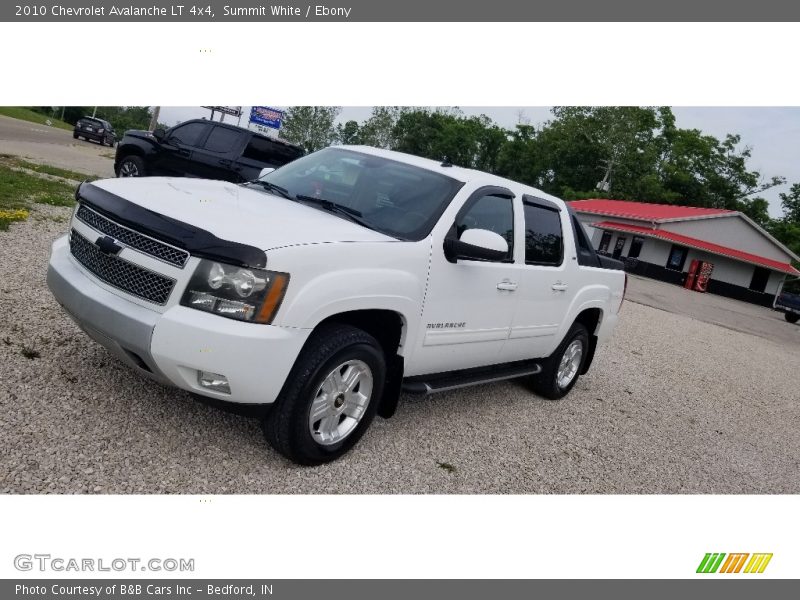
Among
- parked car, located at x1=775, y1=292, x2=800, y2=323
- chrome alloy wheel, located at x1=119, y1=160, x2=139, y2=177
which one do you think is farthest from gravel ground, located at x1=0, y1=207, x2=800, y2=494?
parked car, located at x1=775, y1=292, x2=800, y2=323

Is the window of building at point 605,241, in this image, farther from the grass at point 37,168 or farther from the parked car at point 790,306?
the grass at point 37,168

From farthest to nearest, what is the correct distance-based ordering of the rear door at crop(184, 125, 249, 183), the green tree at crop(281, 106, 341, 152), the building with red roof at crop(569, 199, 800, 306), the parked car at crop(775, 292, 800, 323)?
the green tree at crop(281, 106, 341, 152) < the building with red roof at crop(569, 199, 800, 306) < the parked car at crop(775, 292, 800, 323) < the rear door at crop(184, 125, 249, 183)

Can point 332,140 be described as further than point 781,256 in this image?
Yes

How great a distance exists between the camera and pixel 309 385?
3369 mm

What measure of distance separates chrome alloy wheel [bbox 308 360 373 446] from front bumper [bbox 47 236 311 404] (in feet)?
1.28

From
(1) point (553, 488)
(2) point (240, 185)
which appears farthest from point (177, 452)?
(1) point (553, 488)

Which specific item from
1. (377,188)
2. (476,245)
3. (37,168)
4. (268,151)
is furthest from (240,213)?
(37,168)

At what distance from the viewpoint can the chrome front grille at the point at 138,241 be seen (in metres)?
3.16

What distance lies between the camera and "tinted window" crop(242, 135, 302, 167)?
40.3ft

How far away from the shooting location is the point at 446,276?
4.11m

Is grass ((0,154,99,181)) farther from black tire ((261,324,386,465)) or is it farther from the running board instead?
black tire ((261,324,386,465))

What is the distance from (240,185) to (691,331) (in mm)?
13617

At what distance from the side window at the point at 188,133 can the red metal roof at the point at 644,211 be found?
3053cm

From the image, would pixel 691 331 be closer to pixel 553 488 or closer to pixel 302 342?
pixel 553 488
